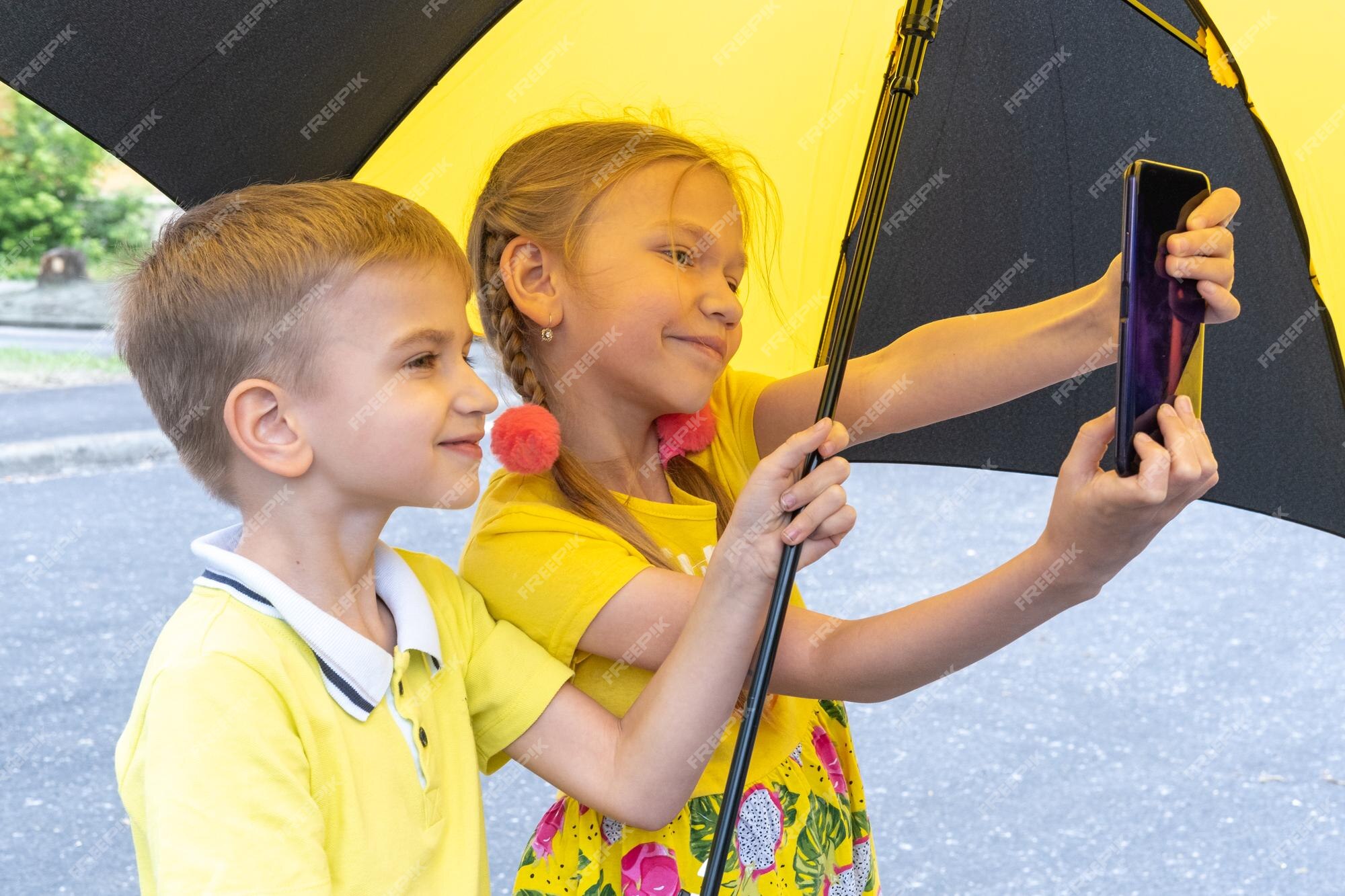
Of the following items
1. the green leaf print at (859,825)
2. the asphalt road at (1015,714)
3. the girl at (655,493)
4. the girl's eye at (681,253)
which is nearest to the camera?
the girl at (655,493)

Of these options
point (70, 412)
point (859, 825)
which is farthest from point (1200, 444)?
point (70, 412)

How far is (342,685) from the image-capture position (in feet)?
3.01

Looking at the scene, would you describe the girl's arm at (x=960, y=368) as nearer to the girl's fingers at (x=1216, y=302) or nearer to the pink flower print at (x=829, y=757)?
the girl's fingers at (x=1216, y=302)

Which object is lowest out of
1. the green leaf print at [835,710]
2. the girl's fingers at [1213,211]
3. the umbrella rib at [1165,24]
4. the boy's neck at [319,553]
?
the boy's neck at [319,553]

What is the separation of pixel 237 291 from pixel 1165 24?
2.86 ft

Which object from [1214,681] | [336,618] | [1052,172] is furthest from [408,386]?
[1214,681]

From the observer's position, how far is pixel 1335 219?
1.30 metres

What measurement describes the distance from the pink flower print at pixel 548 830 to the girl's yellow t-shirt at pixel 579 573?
0.42 feet

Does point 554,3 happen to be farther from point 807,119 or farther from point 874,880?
point 874,880

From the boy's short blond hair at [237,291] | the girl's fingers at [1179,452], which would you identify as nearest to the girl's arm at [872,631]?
the girl's fingers at [1179,452]

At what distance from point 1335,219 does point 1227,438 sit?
33 cm

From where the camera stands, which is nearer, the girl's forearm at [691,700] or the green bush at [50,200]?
the girl's forearm at [691,700]

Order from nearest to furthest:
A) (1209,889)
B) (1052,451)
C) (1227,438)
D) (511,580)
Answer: (511,580)
(1227,438)
(1052,451)
(1209,889)

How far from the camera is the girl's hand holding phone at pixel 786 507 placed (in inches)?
37.8
